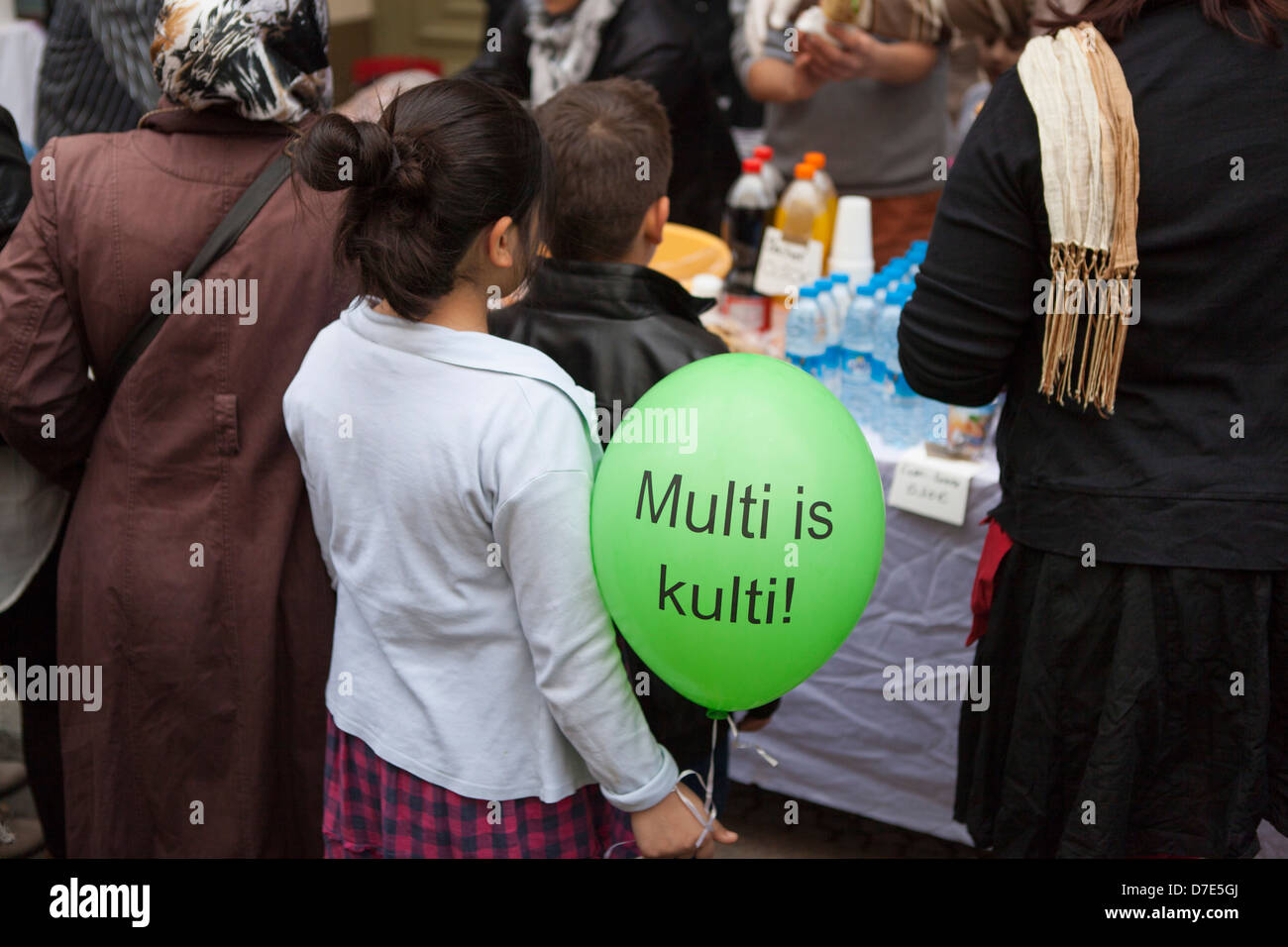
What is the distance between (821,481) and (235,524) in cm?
81

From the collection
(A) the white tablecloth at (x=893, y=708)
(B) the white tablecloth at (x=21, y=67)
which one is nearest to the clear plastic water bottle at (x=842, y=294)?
(A) the white tablecloth at (x=893, y=708)

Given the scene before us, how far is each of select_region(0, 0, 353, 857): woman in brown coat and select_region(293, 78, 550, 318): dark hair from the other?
0.88 feet

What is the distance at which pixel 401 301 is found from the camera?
46.4 inches

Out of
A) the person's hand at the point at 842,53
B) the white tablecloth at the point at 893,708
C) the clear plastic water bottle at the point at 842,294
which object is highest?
the person's hand at the point at 842,53

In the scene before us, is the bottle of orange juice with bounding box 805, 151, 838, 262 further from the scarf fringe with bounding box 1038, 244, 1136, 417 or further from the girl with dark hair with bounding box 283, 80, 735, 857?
the girl with dark hair with bounding box 283, 80, 735, 857

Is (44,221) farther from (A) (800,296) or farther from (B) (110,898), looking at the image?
(A) (800,296)

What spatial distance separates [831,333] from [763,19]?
0.98 meters

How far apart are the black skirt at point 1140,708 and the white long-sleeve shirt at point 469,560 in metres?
0.52

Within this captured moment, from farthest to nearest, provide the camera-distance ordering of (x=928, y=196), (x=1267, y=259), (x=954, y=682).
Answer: (x=928, y=196), (x=954, y=682), (x=1267, y=259)

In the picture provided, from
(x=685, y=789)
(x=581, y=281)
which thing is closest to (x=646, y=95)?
(x=581, y=281)

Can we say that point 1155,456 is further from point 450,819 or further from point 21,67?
point 21,67

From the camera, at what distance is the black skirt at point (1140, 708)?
1.36 m

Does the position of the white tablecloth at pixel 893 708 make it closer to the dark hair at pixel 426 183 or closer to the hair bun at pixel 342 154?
the dark hair at pixel 426 183
